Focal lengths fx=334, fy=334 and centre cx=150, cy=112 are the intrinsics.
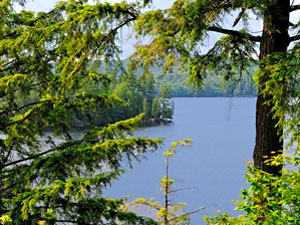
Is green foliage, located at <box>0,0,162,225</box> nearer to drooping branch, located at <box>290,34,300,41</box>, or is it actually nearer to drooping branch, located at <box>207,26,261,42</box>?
drooping branch, located at <box>207,26,261,42</box>

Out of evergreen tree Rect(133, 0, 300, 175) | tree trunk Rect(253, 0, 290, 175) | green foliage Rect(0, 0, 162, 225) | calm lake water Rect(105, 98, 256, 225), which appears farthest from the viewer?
calm lake water Rect(105, 98, 256, 225)

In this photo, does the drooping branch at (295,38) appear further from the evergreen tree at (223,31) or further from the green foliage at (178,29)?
the green foliage at (178,29)

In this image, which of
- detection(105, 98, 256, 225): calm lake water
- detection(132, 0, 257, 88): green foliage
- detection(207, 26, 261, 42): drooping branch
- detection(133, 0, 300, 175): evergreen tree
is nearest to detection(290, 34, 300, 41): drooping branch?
detection(133, 0, 300, 175): evergreen tree

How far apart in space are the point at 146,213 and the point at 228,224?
15.3 metres

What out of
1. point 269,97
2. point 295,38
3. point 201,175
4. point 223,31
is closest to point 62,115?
point 223,31

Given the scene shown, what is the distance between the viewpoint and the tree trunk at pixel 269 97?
441 centimetres

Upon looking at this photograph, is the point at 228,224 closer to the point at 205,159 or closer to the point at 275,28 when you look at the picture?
the point at 275,28

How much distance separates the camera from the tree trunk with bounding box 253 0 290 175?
4.41m

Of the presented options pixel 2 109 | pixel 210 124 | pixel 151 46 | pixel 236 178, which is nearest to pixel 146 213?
pixel 236 178

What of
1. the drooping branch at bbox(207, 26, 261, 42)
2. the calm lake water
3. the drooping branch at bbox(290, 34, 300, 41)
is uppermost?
the drooping branch at bbox(207, 26, 261, 42)

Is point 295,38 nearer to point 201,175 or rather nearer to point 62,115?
point 62,115

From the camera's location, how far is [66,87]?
5.22 m

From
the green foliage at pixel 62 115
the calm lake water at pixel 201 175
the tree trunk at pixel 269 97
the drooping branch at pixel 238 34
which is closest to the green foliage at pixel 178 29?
the drooping branch at pixel 238 34

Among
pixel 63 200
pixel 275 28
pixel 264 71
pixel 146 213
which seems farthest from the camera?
pixel 146 213
